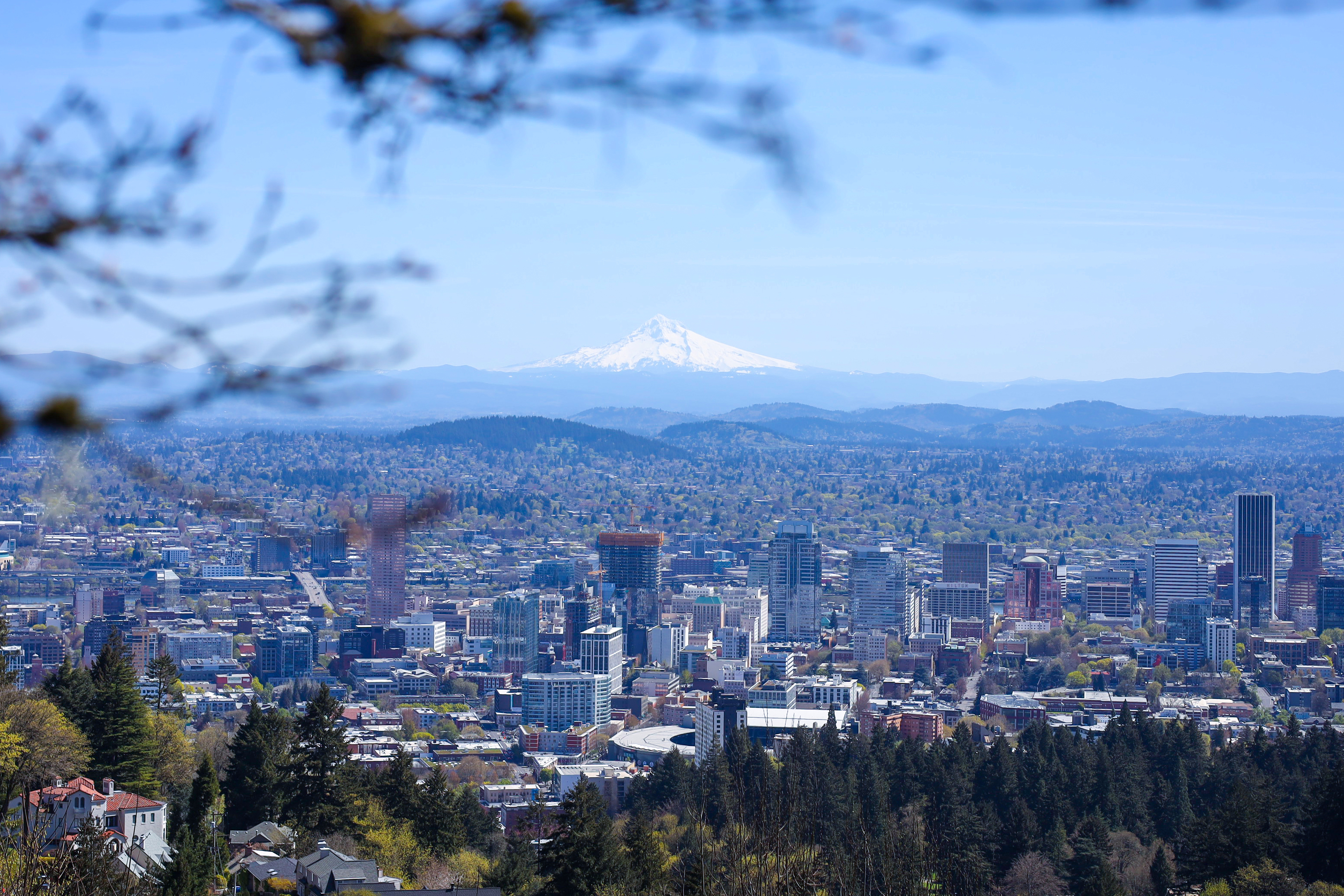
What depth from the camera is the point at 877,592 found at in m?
43.3

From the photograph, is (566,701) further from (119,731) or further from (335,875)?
(335,875)

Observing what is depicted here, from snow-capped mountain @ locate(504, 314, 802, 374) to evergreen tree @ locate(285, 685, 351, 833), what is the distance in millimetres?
151387

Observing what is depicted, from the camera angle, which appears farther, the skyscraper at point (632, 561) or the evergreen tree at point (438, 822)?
the skyscraper at point (632, 561)

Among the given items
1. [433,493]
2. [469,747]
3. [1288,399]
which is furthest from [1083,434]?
[433,493]

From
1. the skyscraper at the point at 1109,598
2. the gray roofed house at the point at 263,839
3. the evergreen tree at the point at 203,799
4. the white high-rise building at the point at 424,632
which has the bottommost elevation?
the white high-rise building at the point at 424,632

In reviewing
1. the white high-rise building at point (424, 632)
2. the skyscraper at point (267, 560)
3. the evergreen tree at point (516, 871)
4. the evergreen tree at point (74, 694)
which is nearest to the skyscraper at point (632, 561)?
the white high-rise building at point (424, 632)

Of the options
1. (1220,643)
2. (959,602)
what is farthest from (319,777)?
(959,602)

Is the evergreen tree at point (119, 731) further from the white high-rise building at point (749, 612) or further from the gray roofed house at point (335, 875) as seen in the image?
the white high-rise building at point (749, 612)

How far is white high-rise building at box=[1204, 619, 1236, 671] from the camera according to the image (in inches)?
1375

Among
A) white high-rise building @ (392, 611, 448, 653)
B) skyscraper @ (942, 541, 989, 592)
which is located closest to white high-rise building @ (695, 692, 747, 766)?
white high-rise building @ (392, 611, 448, 653)

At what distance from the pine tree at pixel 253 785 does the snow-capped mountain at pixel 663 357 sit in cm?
15124

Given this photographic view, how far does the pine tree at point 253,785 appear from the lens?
9.09m

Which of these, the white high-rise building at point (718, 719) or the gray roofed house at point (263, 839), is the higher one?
the gray roofed house at point (263, 839)

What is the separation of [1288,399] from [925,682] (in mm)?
119817
